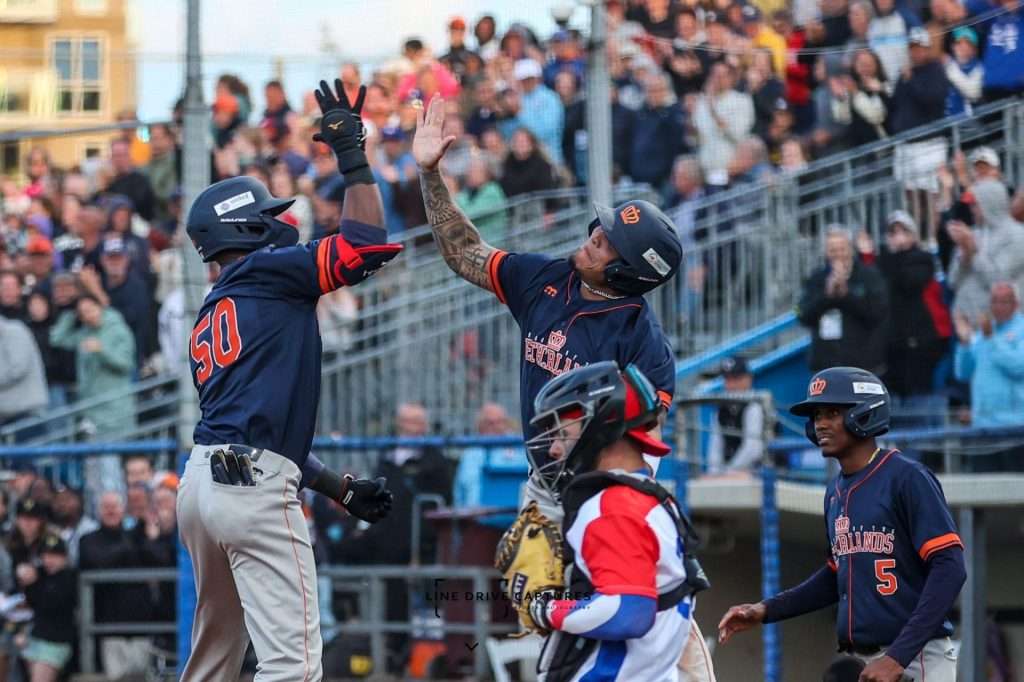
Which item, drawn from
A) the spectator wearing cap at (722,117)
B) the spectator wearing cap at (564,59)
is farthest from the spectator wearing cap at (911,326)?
the spectator wearing cap at (564,59)

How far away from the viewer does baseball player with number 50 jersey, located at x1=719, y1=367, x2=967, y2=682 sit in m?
5.82

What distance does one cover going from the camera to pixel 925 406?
11602 mm

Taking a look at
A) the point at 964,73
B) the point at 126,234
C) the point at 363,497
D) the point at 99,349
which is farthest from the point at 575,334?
the point at 126,234

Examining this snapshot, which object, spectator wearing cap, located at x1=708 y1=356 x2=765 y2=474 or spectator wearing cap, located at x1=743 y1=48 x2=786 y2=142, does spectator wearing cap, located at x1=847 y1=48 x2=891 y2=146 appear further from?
spectator wearing cap, located at x1=708 y1=356 x2=765 y2=474

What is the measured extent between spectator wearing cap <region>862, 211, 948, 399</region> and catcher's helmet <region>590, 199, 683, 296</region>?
19.2 ft

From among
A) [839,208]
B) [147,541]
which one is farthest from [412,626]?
[839,208]

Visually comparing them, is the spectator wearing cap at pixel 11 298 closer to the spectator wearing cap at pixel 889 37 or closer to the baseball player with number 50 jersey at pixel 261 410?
the spectator wearing cap at pixel 889 37

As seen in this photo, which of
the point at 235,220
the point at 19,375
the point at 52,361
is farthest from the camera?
the point at 52,361

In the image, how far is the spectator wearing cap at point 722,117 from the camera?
46.1 feet

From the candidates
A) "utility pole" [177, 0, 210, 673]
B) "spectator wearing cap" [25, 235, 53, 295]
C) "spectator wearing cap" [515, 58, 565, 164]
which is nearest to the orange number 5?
"utility pole" [177, 0, 210, 673]

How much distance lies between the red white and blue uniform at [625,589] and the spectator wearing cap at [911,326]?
7.37 m

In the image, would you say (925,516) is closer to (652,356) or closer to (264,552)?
(652,356)

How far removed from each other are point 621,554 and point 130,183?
1202 cm

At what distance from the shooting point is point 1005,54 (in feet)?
41.9
